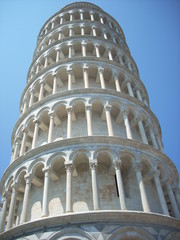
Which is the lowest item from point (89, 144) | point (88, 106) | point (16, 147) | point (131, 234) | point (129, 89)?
point (131, 234)

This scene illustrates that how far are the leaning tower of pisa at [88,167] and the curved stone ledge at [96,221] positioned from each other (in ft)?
0.13

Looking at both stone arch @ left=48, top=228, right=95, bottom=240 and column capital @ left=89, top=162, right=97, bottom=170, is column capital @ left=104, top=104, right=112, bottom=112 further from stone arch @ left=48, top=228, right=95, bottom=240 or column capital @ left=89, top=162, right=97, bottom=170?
stone arch @ left=48, top=228, right=95, bottom=240

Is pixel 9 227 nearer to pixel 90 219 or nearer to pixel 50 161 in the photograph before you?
pixel 50 161

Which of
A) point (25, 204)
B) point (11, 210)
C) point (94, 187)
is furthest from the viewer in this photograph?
point (11, 210)

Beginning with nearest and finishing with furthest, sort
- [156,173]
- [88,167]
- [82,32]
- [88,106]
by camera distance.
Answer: [156,173]
[88,167]
[88,106]
[82,32]

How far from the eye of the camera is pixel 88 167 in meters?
14.4

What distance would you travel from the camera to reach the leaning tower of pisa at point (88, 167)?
11.3 meters

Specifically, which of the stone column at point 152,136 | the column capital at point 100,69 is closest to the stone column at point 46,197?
the stone column at point 152,136

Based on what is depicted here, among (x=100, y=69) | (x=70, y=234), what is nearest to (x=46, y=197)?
(x=70, y=234)

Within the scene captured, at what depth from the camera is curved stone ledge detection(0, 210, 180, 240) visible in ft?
36.4

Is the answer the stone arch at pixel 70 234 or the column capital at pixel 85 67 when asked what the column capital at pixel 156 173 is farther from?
the column capital at pixel 85 67

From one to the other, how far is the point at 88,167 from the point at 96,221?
12.4ft

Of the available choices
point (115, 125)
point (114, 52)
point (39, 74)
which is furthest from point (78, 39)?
point (115, 125)

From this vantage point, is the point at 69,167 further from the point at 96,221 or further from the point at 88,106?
the point at 88,106
